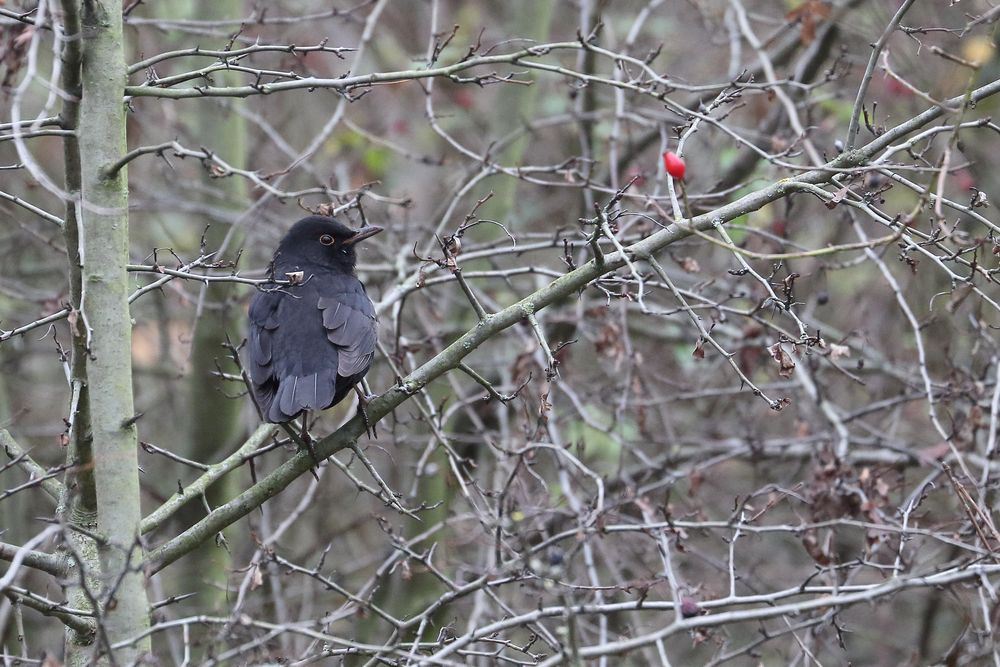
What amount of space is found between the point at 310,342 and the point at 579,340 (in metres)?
3.45

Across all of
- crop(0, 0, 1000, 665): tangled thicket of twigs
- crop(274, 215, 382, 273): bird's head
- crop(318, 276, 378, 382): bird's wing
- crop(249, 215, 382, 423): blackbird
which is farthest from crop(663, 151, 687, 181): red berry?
crop(274, 215, 382, 273): bird's head

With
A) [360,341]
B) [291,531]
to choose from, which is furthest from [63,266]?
[360,341]

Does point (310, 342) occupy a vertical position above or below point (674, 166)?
above

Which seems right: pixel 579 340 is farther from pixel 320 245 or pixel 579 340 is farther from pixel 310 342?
pixel 310 342

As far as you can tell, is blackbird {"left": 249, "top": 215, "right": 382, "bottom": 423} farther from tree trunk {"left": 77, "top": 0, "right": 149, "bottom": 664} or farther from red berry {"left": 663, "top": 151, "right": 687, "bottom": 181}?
red berry {"left": 663, "top": 151, "right": 687, "bottom": 181}

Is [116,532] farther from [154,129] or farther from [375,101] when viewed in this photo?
[375,101]

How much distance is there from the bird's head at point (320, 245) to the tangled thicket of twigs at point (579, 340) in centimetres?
34

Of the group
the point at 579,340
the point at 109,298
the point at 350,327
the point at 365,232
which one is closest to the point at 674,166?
the point at 109,298

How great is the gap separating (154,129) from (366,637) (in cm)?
571

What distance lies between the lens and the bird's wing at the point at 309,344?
13.9 ft

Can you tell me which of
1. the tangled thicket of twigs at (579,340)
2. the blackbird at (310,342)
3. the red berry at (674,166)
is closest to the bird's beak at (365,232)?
the blackbird at (310,342)

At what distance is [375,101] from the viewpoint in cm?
1187

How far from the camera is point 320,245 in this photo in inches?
207

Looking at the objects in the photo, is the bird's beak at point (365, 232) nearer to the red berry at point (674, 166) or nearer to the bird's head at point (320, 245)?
the bird's head at point (320, 245)
